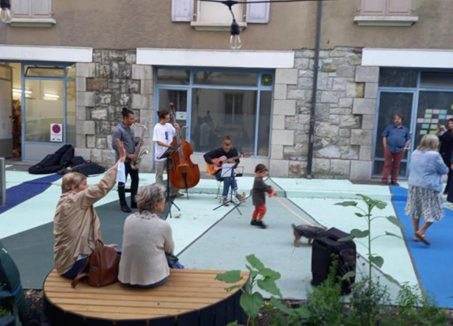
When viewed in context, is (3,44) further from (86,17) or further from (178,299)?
(178,299)

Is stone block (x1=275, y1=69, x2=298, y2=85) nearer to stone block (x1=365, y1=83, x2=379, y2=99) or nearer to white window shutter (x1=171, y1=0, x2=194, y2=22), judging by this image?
stone block (x1=365, y1=83, x2=379, y2=99)

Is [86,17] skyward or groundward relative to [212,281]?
skyward

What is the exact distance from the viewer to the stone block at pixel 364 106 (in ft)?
31.8

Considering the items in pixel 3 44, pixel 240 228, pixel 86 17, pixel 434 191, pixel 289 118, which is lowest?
pixel 240 228

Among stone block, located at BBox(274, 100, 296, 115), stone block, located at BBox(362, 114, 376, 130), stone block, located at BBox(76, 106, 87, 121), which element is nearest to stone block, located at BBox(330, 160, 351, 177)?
stone block, located at BBox(362, 114, 376, 130)

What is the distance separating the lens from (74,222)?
11.0 ft

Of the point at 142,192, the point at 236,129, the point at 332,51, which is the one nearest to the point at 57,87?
the point at 236,129

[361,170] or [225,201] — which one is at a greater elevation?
[361,170]

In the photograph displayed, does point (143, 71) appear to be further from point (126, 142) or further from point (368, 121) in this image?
point (368, 121)

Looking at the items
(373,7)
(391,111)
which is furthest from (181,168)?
(373,7)

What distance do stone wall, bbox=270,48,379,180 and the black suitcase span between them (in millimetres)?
6122

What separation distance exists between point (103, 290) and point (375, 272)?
9.65 feet

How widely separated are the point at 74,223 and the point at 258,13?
796 cm

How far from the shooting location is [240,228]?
6.13 meters
